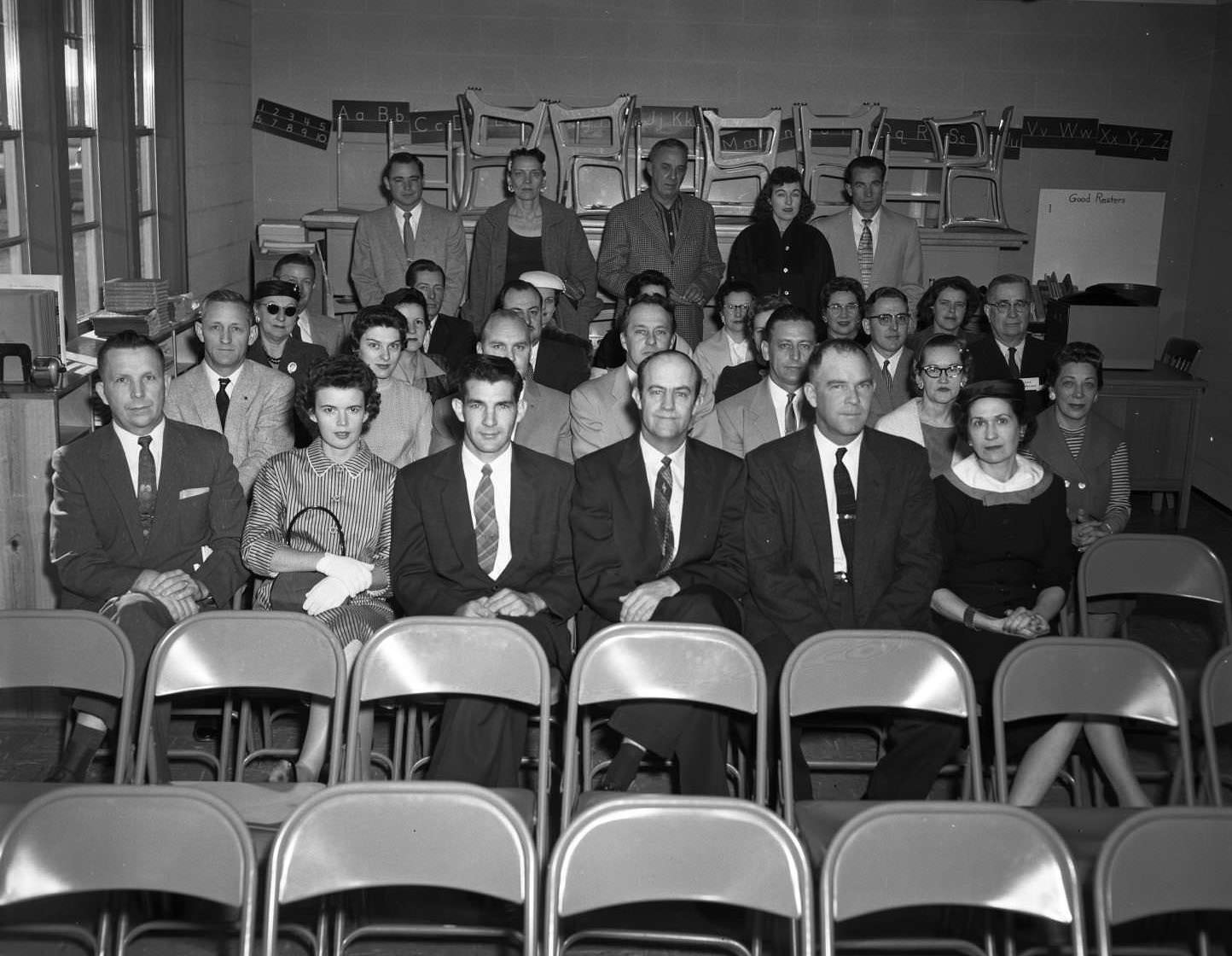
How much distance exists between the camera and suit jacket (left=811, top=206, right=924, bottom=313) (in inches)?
266

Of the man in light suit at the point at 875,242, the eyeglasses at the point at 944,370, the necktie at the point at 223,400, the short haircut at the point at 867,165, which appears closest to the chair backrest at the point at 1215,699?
the eyeglasses at the point at 944,370

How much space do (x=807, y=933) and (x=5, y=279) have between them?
148 inches

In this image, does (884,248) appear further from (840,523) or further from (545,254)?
(840,523)

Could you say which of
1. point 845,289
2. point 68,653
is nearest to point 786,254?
point 845,289

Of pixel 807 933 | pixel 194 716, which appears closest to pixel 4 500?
pixel 194 716

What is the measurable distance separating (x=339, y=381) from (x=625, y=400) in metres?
1.25

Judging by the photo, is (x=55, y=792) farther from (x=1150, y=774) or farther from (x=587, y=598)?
(x=1150, y=774)

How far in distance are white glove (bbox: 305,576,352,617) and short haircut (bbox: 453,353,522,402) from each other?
624 millimetres

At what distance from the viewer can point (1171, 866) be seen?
2.15 m

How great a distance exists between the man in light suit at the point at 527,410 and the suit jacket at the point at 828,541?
118cm

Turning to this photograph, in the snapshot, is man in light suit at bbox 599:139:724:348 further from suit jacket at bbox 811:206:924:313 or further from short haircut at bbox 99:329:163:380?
short haircut at bbox 99:329:163:380

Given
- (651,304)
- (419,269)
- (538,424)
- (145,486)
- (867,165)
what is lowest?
(145,486)

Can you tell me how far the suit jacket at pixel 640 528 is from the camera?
3.63m

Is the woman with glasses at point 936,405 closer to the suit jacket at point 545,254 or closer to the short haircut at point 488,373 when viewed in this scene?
the short haircut at point 488,373
